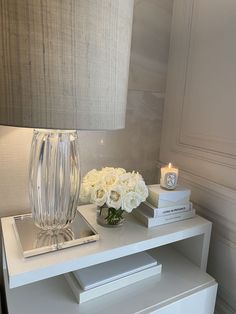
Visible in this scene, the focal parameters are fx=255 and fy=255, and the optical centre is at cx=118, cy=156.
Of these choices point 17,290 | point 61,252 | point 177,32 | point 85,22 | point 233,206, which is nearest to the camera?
point 85,22

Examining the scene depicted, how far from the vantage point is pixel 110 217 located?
30.0 inches

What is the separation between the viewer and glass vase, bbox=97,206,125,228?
0.76 m

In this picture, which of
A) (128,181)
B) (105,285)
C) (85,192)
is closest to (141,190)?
(128,181)

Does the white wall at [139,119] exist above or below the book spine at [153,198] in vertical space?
above

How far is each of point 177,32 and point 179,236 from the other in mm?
782

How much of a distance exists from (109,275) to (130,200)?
0.22 meters

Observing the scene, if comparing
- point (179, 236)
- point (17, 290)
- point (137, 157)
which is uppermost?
point (137, 157)

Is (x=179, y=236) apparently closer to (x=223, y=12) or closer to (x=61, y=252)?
(x=61, y=252)

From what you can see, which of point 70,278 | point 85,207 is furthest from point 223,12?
point 70,278

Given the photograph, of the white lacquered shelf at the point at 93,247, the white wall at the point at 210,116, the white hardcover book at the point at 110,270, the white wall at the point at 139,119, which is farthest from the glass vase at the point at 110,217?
the white wall at the point at 210,116

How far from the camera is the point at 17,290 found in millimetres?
729

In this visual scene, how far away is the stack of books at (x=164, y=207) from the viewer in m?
0.79

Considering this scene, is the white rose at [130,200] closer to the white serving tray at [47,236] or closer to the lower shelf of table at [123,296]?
the white serving tray at [47,236]

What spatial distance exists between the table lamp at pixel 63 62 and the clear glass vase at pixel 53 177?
0.15m
